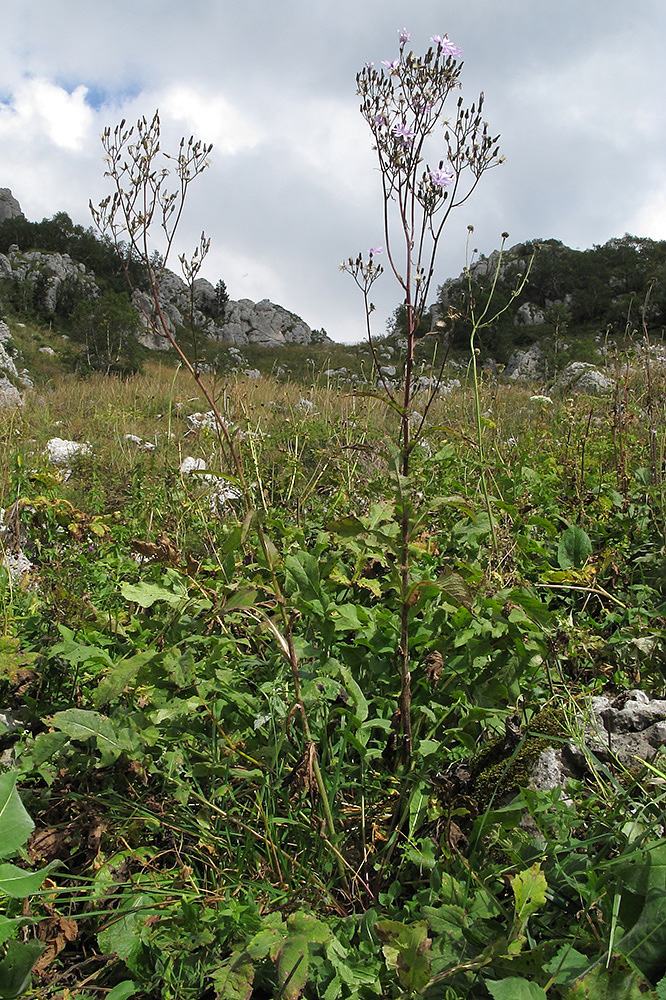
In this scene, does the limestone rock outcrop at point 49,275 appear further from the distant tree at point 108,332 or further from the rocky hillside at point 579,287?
the rocky hillside at point 579,287

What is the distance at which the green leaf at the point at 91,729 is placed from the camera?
128cm

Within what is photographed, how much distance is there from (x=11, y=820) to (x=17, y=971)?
281 mm

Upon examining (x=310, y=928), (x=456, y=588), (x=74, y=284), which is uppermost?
(x=74, y=284)

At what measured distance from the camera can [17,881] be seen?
3.32ft

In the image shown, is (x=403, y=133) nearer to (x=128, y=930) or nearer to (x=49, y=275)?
(x=128, y=930)

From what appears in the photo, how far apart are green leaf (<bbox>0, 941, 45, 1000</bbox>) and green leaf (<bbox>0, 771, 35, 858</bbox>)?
0.60ft

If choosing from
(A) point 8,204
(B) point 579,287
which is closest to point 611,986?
(B) point 579,287

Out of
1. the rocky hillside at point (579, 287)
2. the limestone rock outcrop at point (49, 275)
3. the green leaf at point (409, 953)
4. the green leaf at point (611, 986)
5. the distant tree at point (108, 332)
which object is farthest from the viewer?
the limestone rock outcrop at point (49, 275)

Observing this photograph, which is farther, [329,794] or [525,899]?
[329,794]

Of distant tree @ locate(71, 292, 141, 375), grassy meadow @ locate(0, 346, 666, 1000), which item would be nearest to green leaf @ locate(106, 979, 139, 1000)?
grassy meadow @ locate(0, 346, 666, 1000)

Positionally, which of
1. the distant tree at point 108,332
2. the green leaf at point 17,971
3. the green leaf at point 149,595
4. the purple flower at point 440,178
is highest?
the distant tree at point 108,332

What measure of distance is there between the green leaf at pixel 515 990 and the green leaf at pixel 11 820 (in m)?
0.83

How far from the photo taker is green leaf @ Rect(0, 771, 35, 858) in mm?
1033

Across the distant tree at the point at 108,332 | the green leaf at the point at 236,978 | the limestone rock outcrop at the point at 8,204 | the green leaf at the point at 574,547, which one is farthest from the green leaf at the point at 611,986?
the limestone rock outcrop at the point at 8,204
